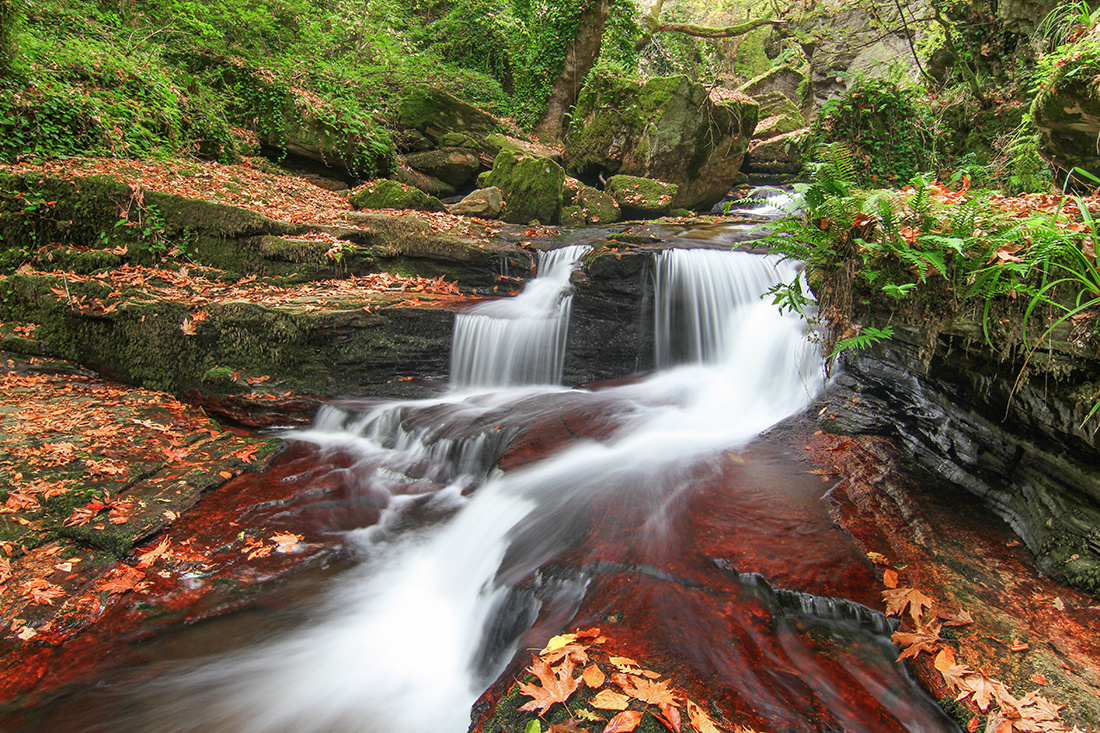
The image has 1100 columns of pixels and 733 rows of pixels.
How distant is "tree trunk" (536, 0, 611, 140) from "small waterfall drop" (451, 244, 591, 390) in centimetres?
1162

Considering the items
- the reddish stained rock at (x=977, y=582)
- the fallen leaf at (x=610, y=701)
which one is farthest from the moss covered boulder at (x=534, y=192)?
the fallen leaf at (x=610, y=701)

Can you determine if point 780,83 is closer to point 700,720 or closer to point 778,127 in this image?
point 778,127

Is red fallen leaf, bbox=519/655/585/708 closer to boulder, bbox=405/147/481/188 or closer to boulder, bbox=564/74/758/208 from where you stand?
boulder, bbox=564/74/758/208

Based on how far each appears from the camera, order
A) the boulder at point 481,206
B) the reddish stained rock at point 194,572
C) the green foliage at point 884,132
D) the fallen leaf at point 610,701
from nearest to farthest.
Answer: the fallen leaf at point 610,701, the reddish stained rock at point 194,572, the green foliage at point 884,132, the boulder at point 481,206

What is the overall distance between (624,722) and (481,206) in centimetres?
1134

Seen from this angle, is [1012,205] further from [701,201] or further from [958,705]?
[701,201]

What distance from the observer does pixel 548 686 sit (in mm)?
2320

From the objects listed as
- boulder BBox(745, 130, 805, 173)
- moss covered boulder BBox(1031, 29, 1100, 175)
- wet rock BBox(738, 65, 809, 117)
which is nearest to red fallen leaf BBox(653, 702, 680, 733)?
moss covered boulder BBox(1031, 29, 1100, 175)

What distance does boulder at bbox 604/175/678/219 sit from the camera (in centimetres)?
1343

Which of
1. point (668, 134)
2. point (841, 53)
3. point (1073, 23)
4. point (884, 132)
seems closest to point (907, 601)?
point (1073, 23)

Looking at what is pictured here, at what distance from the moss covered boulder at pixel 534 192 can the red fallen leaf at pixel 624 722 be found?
36.5 ft

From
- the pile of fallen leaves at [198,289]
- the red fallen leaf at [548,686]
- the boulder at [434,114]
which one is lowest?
the red fallen leaf at [548,686]

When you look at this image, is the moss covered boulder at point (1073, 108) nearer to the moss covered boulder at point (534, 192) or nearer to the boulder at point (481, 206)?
the moss covered boulder at point (534, 192)

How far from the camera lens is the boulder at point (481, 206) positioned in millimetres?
11898
